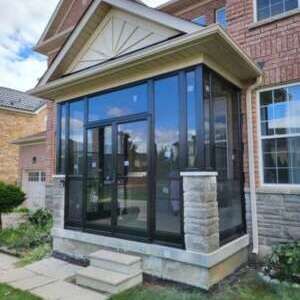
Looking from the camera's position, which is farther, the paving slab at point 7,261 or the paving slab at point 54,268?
the paving slab at point 7,261

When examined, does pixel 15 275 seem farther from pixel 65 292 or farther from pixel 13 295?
pixel 65 292

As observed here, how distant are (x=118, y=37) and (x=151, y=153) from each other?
257 cm

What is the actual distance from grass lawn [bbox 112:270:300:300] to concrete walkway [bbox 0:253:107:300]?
23.2 inches

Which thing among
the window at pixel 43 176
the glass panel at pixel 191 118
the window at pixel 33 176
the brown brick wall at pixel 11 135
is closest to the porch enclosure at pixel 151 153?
the glass panel at pixel 191 118

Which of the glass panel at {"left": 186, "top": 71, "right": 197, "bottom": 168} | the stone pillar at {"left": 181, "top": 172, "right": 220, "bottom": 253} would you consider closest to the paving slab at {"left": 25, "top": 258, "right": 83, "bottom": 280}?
the stone pillar at {"left": 181, "top": 172, "right": 220, "bottom": 253}

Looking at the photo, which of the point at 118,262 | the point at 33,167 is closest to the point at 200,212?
the point at 118,262

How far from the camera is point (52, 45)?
10.7 metres

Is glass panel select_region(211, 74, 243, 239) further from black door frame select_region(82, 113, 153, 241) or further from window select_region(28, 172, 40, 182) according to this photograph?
window select_region(28, 172, 40, 182)

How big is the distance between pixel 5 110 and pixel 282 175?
49.0ft

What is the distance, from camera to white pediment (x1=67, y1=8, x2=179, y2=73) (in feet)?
17.5

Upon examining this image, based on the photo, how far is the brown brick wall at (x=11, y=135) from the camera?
15.2 m

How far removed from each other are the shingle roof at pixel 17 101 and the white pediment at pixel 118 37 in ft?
35.5

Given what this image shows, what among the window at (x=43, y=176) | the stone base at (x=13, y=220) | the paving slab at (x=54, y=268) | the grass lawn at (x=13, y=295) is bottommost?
the paving slab at (x=54, y=268)

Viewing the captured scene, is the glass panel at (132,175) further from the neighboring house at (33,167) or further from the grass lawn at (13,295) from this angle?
the neighboring house at (33,167)
